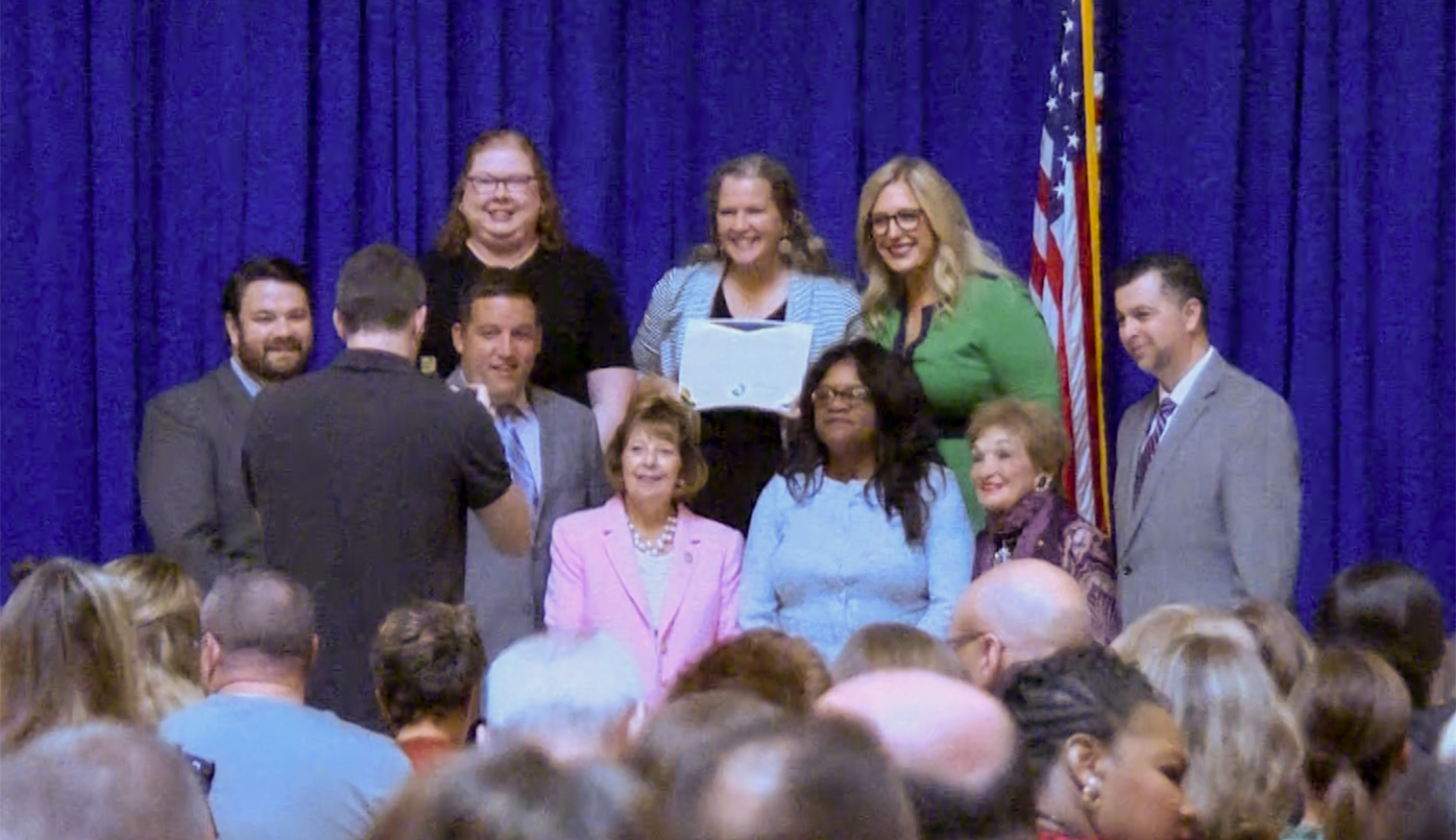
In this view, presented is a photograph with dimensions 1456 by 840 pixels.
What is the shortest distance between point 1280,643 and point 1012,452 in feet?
4.91

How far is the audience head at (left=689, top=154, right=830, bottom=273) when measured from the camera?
5.84 meters

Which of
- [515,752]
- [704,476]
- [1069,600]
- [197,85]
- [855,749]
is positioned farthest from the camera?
[197,85]

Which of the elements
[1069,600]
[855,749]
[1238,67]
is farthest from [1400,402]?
[855,749]

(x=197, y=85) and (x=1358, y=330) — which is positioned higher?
(x=197, y=85)

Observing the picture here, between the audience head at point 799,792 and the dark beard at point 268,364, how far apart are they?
404 centimetres

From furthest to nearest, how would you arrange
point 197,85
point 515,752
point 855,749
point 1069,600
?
point 197,85 < point 1069,600 < point 855,749 < point 515,752

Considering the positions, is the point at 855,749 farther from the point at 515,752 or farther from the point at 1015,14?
the point at 1015,14

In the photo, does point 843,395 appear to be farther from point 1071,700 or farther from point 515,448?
point 1071,700

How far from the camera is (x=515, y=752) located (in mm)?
1707

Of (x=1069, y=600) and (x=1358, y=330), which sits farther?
(x=1358, y=330)

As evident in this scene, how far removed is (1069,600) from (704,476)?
1.98 meters

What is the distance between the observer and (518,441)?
5727 millimetres

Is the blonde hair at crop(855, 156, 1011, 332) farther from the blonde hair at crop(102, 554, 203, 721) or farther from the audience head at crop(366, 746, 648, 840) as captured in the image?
the audience head at crop(366, 746, 648, 840)

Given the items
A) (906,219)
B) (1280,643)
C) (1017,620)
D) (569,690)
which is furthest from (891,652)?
(906,219)
